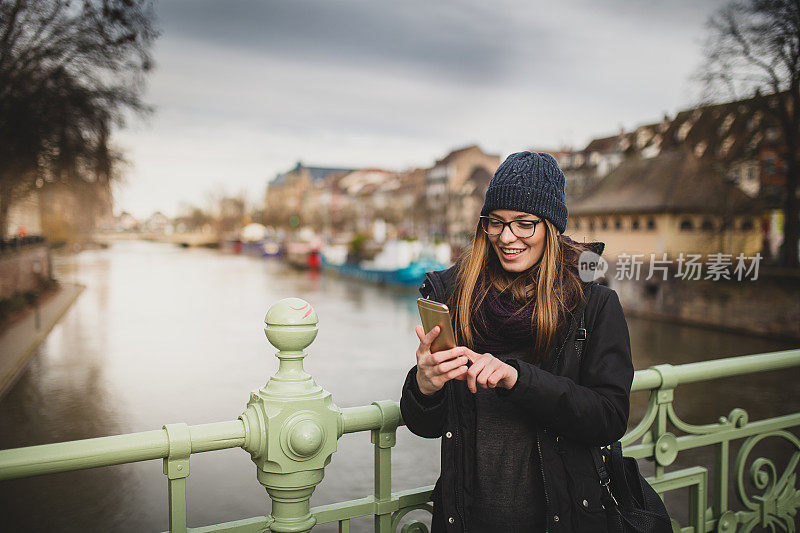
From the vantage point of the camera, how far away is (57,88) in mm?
11594

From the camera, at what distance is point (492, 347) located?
1.66 meters

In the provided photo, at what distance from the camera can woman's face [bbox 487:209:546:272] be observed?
1655 millimetres

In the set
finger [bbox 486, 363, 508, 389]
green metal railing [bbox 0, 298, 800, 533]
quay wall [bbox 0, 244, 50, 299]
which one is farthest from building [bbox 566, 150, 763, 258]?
finger [bbox 486, 363, 508, 389]

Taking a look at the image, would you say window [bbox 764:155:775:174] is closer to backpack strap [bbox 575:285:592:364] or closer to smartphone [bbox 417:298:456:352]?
backpack strap [bbox 575:285:592:364]

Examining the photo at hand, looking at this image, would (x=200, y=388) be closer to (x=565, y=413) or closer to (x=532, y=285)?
(x=532, y=285)

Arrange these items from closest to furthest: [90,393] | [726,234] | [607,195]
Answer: [90,393] → [726,234] → [607,195]

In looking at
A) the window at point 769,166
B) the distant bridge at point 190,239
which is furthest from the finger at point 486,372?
the distant bridge at point 190,239

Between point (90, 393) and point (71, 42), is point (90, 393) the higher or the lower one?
the lower one

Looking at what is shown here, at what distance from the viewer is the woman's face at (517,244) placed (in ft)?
5.43

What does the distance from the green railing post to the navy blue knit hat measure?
1.93 ft

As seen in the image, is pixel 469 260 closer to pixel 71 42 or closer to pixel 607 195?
pixel 71 42

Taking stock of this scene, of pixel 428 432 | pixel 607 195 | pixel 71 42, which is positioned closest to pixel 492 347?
pixel 428 432

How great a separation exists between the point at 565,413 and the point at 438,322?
40 cm

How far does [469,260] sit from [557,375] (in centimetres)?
38
